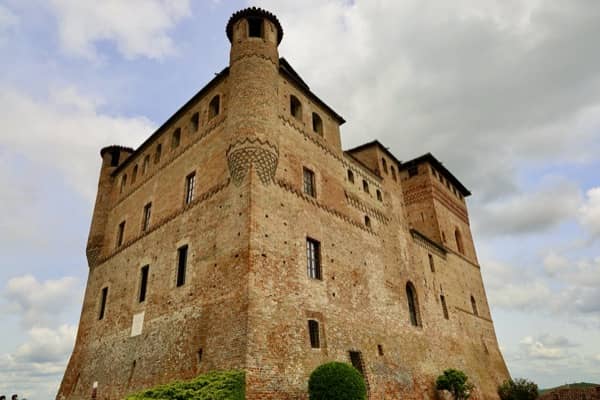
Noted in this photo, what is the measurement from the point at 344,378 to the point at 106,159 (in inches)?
785

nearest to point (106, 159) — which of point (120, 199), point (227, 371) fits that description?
point (120, 199)

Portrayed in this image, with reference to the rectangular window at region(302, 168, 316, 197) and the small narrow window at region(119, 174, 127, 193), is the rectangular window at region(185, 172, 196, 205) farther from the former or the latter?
the small narrow window at region(119, 174, 127, 193)

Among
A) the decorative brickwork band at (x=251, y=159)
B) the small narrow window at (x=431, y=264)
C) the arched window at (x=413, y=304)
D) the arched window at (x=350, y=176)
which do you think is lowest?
the arched window at (x=413, y=304)

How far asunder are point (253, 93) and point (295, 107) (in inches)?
121

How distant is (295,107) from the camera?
16.7 meters

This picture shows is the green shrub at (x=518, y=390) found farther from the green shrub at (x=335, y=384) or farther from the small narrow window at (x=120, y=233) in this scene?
the small narrow window at (x=120, y=233)

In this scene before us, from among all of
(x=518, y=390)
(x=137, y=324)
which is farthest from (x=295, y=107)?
(x=518, y=390)

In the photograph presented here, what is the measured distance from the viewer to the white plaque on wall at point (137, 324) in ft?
48.7

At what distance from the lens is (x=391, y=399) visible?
1392 cm

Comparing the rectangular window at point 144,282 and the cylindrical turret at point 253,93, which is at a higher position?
the cylindrical turret at point 253,93

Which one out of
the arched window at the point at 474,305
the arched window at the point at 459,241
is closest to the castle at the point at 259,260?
the arched window at the point at 474,305

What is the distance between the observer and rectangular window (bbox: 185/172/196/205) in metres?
15.6

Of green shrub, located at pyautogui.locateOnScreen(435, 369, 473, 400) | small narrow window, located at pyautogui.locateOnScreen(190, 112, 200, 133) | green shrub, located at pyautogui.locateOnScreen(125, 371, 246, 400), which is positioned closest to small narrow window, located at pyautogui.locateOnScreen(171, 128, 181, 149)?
small narrow window, located at pyautogui.locateOnScreen(190, 112, 200, 133)

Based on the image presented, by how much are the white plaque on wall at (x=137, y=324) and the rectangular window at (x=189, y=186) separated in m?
4.71
